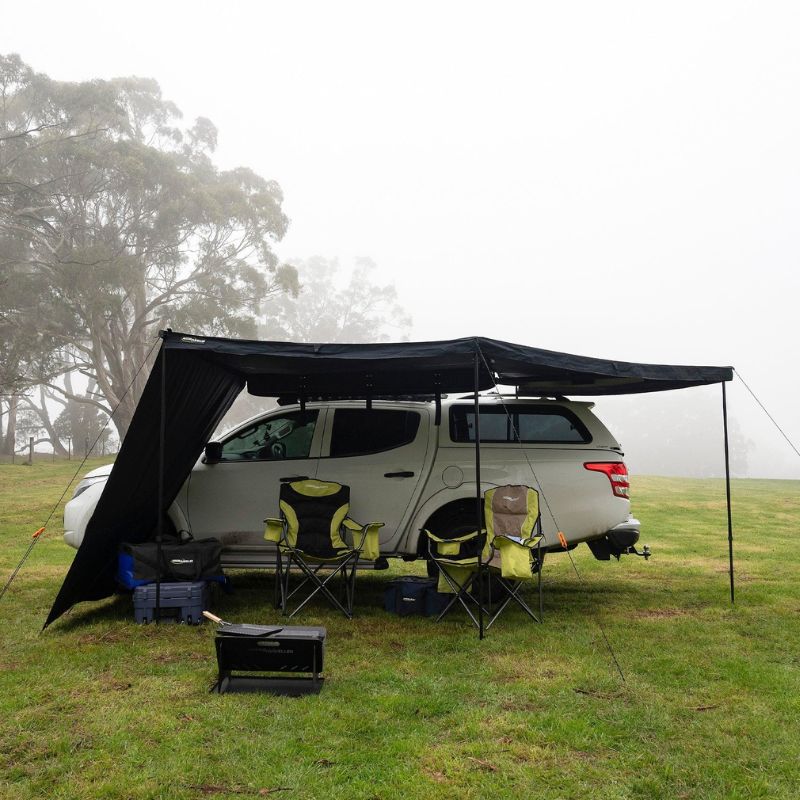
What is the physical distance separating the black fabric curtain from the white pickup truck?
0.92 feet

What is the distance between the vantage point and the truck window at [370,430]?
652cm

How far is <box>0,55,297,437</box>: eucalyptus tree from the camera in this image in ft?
84.2

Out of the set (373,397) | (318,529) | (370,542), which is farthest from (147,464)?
(373,397)

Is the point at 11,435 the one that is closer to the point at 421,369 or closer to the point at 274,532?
the point at 274,532

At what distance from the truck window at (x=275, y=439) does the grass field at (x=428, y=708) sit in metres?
1.18

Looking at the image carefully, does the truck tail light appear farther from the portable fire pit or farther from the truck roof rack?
the portable fire pit

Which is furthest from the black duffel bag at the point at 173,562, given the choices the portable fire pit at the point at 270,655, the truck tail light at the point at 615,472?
the truck tail light at the point at 615,472

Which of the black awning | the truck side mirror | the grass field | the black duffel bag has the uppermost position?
the black awning

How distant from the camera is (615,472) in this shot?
629cm

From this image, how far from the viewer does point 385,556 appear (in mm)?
6266

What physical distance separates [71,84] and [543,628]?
89.1ft

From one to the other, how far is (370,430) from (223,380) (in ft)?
4.12

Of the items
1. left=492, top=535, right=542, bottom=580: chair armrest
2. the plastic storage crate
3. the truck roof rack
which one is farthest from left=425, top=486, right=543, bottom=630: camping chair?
the plastic storage crate

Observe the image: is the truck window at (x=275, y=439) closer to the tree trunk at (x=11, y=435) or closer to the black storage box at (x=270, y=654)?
the black storage box at (x=270, y=654)
